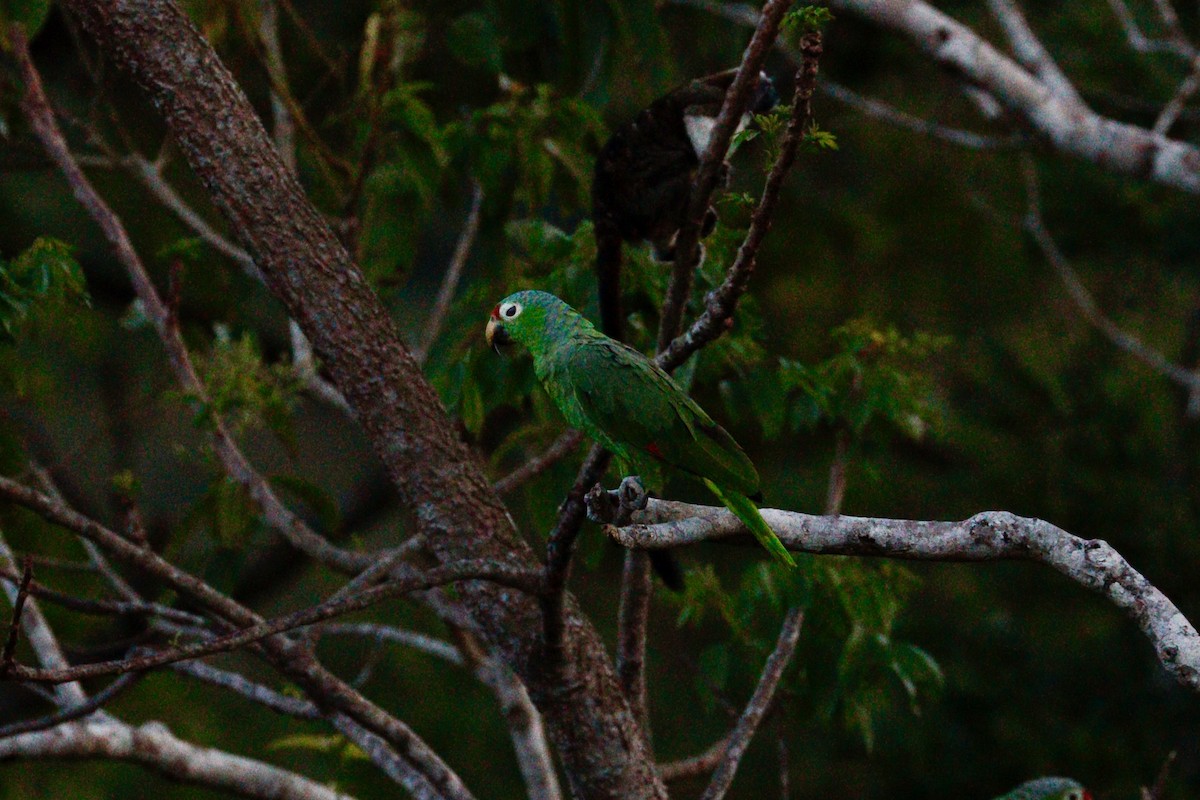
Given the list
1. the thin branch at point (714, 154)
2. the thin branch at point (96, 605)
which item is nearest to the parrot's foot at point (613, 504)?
the thin branch at point (714, 154)

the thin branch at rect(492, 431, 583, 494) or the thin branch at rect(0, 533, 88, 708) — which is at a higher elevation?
the thin branch at rect(492, 431, 583, 494)

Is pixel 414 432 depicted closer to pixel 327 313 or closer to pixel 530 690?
pixel 327 313

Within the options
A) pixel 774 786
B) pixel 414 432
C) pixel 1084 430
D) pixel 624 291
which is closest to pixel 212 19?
pixel 624 291

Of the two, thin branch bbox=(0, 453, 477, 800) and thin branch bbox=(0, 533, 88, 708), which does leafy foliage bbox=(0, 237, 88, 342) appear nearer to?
thin branch bbox=(0, 453, 477, 800)

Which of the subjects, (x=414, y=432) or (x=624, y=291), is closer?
(x=414, y=432)

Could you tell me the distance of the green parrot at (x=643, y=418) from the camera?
238cm

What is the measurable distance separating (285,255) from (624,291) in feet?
3.53

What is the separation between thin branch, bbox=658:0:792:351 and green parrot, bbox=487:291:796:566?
1.21 feet

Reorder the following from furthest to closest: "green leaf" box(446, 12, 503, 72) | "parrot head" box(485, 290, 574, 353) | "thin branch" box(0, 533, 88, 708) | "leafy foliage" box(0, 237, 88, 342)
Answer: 1. "green leaf" box(446, 12, 503, 72)
2. "thin branch" box(0, 533, 88, 708)
3. "leafy foliage" box(0, 237, 88, 342)
4. "parrot head" box(485, 290, 574, 353)

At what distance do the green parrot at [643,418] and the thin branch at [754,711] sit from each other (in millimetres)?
1016

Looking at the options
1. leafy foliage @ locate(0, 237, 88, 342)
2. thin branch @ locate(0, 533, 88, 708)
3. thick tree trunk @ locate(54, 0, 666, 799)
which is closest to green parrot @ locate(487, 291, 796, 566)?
thick tree trunk @ locate(54, 0, 666, 799)

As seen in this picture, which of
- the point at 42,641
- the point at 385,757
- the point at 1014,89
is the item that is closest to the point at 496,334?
the point at 385,757

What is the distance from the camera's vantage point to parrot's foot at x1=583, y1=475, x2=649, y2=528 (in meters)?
2.51

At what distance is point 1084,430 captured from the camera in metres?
7.77
